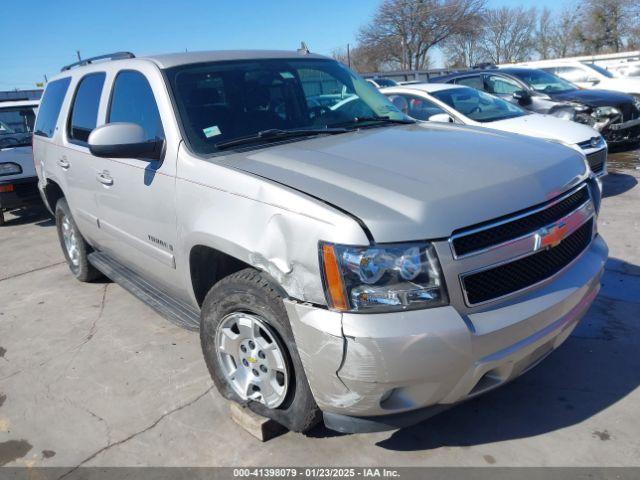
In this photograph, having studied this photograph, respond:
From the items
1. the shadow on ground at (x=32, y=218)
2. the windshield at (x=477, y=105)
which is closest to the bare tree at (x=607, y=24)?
the windshield at (x=477, y=105)

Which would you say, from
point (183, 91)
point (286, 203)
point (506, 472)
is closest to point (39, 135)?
point (183, 91)

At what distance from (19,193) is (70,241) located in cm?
348

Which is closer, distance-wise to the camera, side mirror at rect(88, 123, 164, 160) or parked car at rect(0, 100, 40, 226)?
side mirror at rect(88, 123, 164, 160)

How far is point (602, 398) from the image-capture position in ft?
9.48

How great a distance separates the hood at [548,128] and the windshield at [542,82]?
3.46 metres

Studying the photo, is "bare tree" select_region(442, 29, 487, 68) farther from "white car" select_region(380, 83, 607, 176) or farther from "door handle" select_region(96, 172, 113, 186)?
"door handle" select_region(96, 172, 113, 186)

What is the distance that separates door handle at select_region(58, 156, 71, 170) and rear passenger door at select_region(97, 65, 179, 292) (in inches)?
29.8

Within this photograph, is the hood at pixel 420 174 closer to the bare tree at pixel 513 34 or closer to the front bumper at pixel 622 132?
the front bumper at pixel 622 132

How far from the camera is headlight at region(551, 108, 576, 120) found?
905 centimetres

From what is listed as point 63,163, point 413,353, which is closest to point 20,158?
point 63,163

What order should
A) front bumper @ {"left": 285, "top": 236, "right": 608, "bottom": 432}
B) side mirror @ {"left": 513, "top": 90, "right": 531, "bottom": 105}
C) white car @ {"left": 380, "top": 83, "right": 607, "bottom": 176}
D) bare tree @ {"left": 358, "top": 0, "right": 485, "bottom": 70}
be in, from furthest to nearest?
bare tree @ {"left": 358, "top": 0, "right": 485, "bottom": 70}, side mirror @ {"left": 513, "top": 90, "right": 531, "bottom": 105}, white car @ {"left": 380, "top": 83, "right": 607, "bottom": 176}, front bumper @ {"left": 285, "top": 236, "right": 608, "bottom": 432}

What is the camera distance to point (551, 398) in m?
2.93

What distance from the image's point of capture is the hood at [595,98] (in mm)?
9281

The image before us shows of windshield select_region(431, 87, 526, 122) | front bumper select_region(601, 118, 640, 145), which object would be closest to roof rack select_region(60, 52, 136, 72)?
windshield select_region(431, 87, 526, 122)
